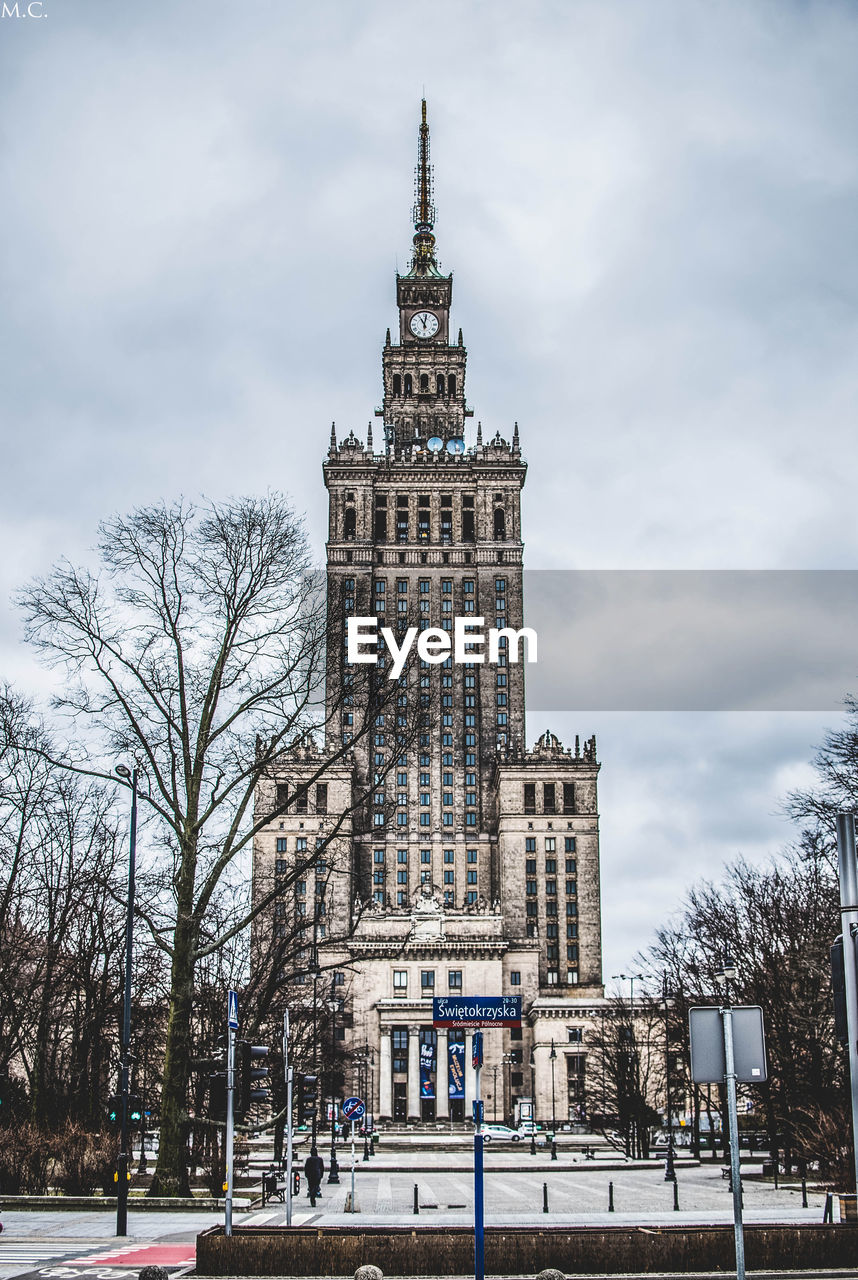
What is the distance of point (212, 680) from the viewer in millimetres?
33375

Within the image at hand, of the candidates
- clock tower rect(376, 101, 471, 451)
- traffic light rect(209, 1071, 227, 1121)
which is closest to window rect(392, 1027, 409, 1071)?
clock tower rect(376, 101, 471, 451)

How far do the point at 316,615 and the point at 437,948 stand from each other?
3884 inches

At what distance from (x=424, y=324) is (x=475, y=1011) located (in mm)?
158806

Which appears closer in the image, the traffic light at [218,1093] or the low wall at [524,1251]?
the low wall at [524,1251]

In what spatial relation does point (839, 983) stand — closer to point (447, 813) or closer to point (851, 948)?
point (851, 948)

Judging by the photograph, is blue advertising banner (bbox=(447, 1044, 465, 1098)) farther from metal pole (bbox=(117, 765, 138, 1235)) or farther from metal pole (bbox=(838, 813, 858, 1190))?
metal pole (bbox=(117, 765, 138, 1235))

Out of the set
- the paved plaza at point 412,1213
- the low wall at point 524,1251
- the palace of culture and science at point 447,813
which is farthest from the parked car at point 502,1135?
the low wall at point 524,1251

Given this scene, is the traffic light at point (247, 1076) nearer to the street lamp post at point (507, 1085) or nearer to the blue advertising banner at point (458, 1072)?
the blue advertising banner at point (458, 1072)

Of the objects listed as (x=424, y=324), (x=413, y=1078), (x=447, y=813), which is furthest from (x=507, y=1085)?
(x=424, y=324)

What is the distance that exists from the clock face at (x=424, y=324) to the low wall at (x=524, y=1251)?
510ft

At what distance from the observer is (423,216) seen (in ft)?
585

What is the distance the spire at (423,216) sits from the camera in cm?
17512

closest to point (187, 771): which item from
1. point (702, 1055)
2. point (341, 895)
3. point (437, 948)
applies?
point (702, 1055)

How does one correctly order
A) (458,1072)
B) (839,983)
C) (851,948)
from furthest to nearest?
(458,1072) → (839,983) → (851,948)
